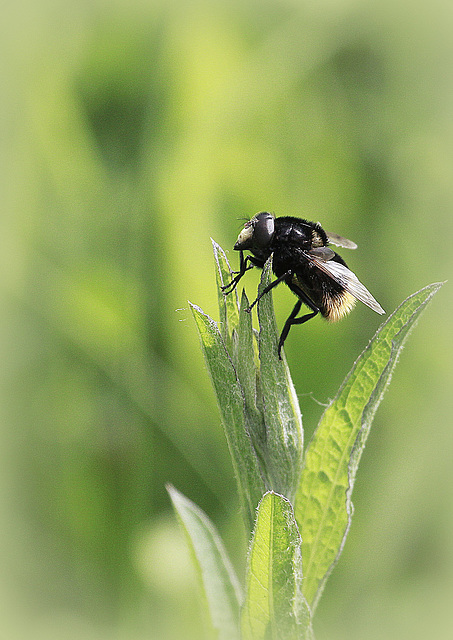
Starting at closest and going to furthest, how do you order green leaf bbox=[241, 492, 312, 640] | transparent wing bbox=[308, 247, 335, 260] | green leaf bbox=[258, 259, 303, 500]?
green leaf bbox=[241, 492, 312, 640] → green leaf bbox=[258, 259, 303, 500] → transparent wing bbox=[308, 247, 335, 260]

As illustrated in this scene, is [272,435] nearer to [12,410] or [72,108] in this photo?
[12,410]

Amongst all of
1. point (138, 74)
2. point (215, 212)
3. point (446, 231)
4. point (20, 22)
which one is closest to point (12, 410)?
point (215, 212)

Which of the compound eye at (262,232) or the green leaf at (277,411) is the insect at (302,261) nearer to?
the compound eye at (262,232)

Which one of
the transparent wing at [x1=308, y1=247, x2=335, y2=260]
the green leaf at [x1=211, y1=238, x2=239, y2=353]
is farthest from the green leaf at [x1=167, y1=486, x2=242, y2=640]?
the transparent wing at [x1=308, y1=247, x2=335, y2=260]

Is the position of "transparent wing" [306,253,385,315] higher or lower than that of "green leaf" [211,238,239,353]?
lower

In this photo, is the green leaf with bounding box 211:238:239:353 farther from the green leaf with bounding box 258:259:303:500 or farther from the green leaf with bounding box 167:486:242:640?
the green leaf with bounding box 167:486:242:640

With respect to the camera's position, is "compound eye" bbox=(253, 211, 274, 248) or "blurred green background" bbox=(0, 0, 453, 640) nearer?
"compound eye" bbox=(253, 211, 274, 248)

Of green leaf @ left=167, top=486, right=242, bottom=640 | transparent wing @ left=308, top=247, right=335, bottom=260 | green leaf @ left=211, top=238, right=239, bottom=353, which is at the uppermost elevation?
green leaf @ left=211, top=238, right=239, bottom=353
